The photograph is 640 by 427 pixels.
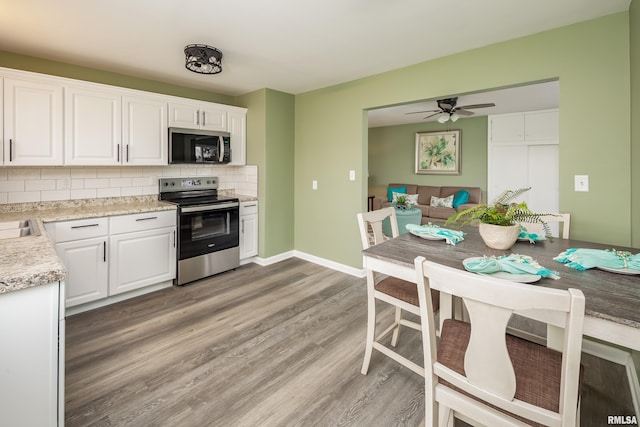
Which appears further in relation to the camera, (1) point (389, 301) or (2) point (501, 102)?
(2) point (501, 102)

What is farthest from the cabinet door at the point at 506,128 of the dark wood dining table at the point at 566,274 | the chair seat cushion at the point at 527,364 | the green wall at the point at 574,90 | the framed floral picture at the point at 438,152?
the chair seat cushion at the point at 527,364

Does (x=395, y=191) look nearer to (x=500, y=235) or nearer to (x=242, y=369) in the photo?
(x=500, y=235)

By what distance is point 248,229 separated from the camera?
13.2ft

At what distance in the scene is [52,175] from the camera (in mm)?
2975

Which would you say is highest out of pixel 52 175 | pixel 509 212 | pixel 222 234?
pixel 52 175

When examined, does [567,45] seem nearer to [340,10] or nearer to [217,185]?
[340,10]

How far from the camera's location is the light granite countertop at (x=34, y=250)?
103 centimetres

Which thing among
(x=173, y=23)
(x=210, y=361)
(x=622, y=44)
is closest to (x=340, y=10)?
(x=173, y=23)

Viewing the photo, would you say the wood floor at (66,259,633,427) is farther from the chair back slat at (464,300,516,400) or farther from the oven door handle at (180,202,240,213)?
the oven door handle at (180,202,240,213)

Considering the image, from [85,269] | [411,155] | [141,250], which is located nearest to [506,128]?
[411,155]

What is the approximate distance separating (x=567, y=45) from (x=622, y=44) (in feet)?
0.99

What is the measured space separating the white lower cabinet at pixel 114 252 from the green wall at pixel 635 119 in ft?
12.2

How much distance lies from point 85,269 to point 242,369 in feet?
5.90

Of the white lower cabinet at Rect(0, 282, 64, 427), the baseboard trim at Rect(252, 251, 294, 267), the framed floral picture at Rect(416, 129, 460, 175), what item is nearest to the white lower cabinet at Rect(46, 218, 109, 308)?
the baseboard trim at Rect(252, 251, 294, 267)
